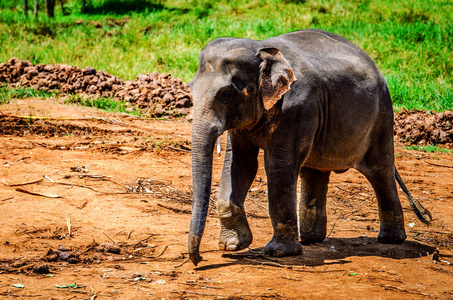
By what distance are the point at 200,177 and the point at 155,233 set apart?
1.24 meters

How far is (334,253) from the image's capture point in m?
4.98

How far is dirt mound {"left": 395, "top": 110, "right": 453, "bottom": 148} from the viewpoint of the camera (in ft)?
33.0

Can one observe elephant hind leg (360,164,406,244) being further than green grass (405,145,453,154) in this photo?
No

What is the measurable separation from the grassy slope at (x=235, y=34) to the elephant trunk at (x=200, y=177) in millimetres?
7935

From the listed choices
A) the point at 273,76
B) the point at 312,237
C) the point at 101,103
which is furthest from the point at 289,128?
the point at 101,103

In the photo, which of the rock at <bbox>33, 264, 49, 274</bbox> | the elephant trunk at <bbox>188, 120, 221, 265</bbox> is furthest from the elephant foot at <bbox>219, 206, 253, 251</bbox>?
the rock at <bbox>33, 264, 49, 274</bbox>

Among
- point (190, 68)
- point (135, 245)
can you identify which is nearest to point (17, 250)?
point (135, 245)

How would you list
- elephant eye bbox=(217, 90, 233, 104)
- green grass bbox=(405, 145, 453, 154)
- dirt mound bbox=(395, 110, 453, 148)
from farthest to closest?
dirt mound bbox=(395, 110, 453, 148)
green grass bbox=(405, 145, 453, 154)
elephant eye bbox=(217, 90, 233, 104)

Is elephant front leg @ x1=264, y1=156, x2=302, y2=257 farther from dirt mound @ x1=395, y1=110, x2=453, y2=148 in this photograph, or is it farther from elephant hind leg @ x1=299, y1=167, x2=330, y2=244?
dirt mound @ x1=395, y1=110, x2=453, y2=148

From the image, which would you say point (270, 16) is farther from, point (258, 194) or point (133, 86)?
point (258, 194)

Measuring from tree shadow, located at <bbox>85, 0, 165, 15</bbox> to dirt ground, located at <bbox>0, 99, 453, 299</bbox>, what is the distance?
1207cm

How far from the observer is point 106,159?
7.40 meters

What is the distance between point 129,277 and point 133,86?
761 cm

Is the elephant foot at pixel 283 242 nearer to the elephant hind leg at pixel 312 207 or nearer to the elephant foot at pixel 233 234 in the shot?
the elephant foot at pixel 233 234
